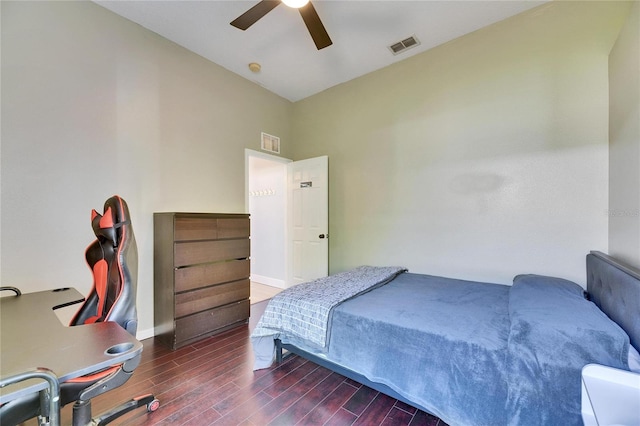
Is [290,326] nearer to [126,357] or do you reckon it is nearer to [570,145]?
[126,357]

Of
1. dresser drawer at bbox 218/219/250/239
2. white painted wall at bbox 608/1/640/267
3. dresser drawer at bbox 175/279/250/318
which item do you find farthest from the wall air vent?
white painted wall at bbox 608/1/640/267

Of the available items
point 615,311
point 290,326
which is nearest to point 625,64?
point 615,311

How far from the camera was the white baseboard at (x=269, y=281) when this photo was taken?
183 inches

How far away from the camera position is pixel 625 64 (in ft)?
6.08

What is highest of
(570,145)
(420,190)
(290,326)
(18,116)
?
(18,116)

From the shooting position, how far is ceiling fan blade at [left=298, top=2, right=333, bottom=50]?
1.99 metres

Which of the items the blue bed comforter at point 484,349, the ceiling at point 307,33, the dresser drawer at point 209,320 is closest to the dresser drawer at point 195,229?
the dresser drawer at point 209,320

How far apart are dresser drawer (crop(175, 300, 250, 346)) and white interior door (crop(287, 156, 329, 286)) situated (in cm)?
124

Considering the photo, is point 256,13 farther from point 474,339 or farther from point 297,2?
point 474,339

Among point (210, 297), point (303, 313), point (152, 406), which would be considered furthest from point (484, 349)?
point (210, 297)

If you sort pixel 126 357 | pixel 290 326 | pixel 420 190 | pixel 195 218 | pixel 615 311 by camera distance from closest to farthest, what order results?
pixel 126 357, pixel 615 311, pixel 290 326, pixel 195 218, pixel 420 190

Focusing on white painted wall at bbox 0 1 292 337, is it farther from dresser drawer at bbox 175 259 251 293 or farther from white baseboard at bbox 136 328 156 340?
dresser drawer at bbox 175 259 251 293

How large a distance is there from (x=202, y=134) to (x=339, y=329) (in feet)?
9.29

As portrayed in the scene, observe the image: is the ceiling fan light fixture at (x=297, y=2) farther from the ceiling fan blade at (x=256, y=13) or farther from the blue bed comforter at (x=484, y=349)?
the blue bed comforter at (x=484, y=349)
